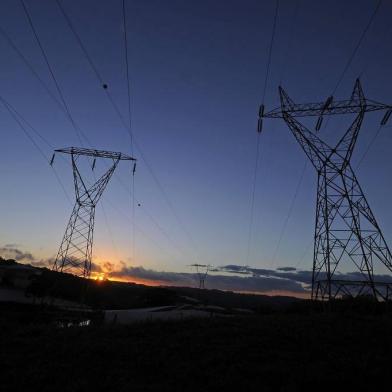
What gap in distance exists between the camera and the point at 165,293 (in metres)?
96.9

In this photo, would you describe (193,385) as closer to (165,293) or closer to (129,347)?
(129,347)

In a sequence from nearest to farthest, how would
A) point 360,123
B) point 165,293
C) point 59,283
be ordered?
point 360,123, point 59,283, point 165,293

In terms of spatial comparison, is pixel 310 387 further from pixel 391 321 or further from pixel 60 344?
pixel 391 321

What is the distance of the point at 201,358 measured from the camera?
51.8 feet

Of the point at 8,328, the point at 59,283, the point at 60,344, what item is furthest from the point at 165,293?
the point at 60,344

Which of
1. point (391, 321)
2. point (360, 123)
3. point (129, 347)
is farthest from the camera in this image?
point (360, 123)

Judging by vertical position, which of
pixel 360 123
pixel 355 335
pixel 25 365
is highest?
pixel 360 123

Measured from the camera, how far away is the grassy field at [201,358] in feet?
42.1

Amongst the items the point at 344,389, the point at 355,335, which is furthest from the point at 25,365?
the point at 355,335

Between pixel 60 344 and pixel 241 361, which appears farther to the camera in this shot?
pixel 60 344

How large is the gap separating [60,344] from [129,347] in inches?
154

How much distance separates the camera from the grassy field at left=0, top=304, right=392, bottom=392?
506 inches

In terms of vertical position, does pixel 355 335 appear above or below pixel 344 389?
above

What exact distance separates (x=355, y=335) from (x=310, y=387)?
28.6 feet
